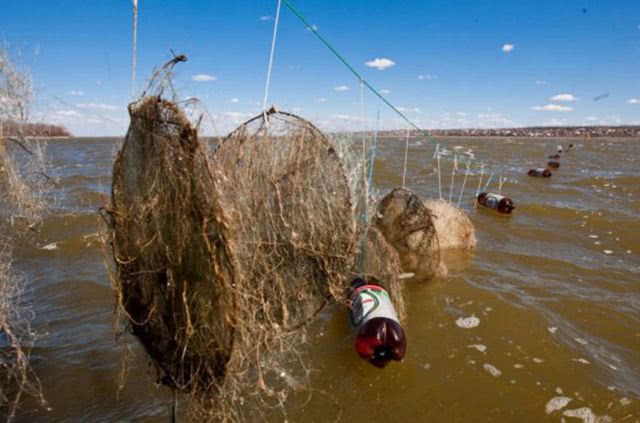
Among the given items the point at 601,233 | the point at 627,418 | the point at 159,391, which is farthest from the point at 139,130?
the point at 601,233

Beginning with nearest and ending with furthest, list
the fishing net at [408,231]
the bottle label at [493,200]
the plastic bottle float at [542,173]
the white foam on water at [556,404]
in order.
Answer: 1. the white foam on water at [556,404]
2. the fishing net at [408,231]
3. the bottle label at [493,200]
4. the plastic bottle float at [542,173]

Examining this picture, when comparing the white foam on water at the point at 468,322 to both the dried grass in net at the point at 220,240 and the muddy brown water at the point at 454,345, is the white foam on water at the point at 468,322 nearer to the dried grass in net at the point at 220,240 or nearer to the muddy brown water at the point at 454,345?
the muddy brown water at the point at 454,345

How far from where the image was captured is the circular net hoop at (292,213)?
124 inches

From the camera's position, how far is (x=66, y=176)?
19.1 m

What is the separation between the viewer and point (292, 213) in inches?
144

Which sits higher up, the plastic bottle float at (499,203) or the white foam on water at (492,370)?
the plastic bottle float at (499,203)

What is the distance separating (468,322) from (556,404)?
5.62ft

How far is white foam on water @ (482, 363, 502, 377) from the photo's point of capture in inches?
174

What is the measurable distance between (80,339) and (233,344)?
12.7 feet

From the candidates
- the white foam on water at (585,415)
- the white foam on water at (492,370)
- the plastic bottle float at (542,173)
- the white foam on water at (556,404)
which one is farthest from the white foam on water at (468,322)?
the plastic bottle float at (542,173)

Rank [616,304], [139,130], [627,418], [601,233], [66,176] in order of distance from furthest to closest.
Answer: [66,176], [601,233], [616,304], [627,418], [139,130]

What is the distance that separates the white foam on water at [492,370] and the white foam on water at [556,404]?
56 centimetres

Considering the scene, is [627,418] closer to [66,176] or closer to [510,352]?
[510,352]

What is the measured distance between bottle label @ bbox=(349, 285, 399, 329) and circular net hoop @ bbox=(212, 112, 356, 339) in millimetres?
940
